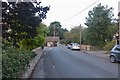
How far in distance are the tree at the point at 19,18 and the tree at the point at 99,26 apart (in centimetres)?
3699

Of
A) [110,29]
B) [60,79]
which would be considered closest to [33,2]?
[60,79]

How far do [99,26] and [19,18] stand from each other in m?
39.6

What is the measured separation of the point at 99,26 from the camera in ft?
193

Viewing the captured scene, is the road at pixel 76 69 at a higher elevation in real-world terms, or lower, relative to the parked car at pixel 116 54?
lower

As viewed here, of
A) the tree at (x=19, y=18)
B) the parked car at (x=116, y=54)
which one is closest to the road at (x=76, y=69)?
the parked car at (x=116, y=54)

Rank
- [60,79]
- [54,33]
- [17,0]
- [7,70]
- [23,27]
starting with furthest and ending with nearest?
[54,33] < [23,27] < [17,0] < [60,79] < [7,70]

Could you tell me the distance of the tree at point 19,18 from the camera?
1966 centimetres

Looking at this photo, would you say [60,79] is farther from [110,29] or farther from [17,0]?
[110,29]

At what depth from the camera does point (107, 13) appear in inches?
2388

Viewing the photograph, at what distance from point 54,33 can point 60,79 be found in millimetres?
124982

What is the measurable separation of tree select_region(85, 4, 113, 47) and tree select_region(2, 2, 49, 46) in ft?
121

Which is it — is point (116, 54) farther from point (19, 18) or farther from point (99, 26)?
point (99, 26)

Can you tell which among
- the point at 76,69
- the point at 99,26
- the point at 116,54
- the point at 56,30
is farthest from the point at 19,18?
the point at 56,30

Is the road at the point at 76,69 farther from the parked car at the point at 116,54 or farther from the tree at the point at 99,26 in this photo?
the tree at the point at 99,26
